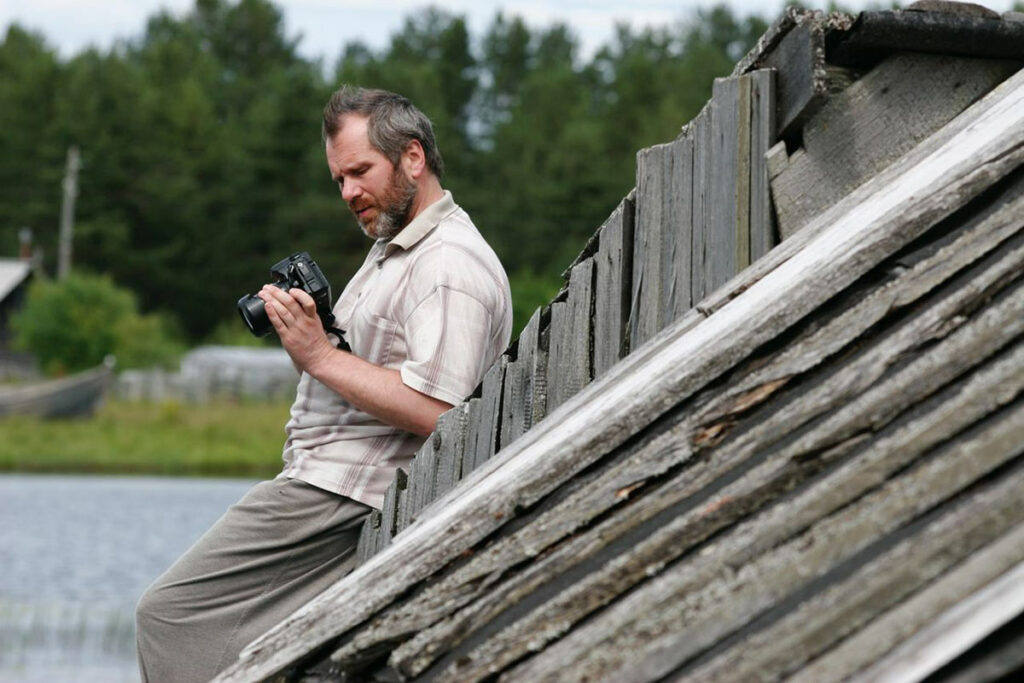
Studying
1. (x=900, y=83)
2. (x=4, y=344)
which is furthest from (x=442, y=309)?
(x=4, y=344)

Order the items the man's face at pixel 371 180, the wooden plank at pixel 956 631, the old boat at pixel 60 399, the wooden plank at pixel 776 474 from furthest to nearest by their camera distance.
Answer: the old boat at pixel 60 399 → the man's face at pixel 371 180 → the wooden plank at pixel 776 474 → the wooden plank at pixel 956 631

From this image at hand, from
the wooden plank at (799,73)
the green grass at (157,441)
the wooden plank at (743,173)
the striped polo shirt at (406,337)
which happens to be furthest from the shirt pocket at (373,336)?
the green grass at (157,441)

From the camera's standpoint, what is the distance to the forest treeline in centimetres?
5775

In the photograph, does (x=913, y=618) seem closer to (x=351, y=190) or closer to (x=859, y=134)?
(x=859, y=134)

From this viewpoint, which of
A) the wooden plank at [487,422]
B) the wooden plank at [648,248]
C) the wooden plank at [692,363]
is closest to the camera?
the wooden plank at [692,363]

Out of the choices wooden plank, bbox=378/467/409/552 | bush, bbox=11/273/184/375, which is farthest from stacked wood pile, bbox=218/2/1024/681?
bush, bbox=11/273/184/375

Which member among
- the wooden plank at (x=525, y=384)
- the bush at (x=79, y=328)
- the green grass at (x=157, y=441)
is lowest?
the wooden plank at (x=525, y=384)

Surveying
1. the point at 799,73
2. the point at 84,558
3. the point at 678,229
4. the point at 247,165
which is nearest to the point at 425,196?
the point at 678,229

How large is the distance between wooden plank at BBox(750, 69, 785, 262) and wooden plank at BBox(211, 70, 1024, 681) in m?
0.21

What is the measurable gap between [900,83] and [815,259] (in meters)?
0.57

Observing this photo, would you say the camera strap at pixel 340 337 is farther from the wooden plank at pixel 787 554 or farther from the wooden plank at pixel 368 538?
the wooden plank at pixel 787 554

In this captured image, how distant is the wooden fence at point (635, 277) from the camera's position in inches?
108

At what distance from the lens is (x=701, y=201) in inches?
112

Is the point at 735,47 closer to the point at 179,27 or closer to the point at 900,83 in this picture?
the point at 179,27
